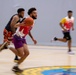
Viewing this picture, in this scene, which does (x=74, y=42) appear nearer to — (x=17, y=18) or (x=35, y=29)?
(x=35, y=29)

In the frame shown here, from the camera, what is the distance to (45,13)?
38.8ft

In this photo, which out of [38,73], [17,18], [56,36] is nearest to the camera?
[38,73]

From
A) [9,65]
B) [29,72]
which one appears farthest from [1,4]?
[29,72]

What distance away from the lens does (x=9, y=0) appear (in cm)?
1185

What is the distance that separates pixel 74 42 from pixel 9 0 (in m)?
3.39

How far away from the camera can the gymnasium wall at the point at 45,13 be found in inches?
464

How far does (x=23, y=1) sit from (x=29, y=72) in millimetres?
6234

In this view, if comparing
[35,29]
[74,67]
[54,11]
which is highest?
[54,11]

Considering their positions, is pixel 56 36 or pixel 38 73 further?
pixel 56 36

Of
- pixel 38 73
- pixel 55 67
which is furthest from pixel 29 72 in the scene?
pixel 55 67

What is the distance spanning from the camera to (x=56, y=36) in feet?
38.8

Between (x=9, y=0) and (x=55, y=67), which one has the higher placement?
(x=9, y=0)

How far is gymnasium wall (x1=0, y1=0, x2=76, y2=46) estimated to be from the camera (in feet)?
38.7

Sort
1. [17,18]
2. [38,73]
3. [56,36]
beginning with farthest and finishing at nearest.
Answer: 1. [56,36]
2. [17,18]
3. [38,73]
